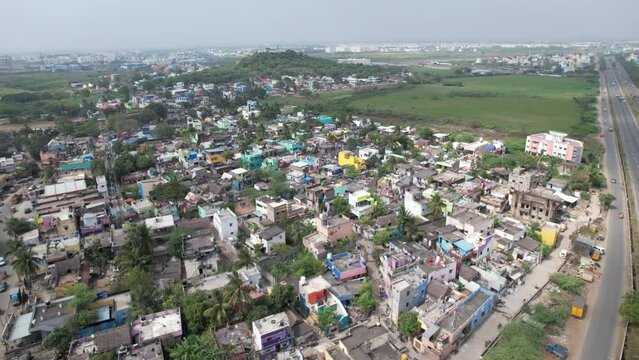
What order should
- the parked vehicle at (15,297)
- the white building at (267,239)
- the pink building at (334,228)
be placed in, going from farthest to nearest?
1. the pink building at (334,228)
2. the white building at (267,239)
3. the parked vehicle at (15,297)

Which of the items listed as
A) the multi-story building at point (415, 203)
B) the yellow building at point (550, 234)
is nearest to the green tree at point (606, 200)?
the yellow building at point (550, 234)

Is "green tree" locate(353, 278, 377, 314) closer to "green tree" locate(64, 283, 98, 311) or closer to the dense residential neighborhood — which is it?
the dense residential neighborhood

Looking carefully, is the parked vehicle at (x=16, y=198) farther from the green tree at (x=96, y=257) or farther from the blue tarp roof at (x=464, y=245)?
the blue tarp roof at (x=464, y=245)

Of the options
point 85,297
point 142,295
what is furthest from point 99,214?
point 142,295

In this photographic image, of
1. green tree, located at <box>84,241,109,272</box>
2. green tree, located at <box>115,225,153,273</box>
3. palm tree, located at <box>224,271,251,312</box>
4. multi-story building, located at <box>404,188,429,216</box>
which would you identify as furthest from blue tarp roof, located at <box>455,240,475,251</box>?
green tree, located at <box>84,241,109,272</box>

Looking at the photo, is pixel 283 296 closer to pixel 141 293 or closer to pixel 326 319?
pixel 326 319
